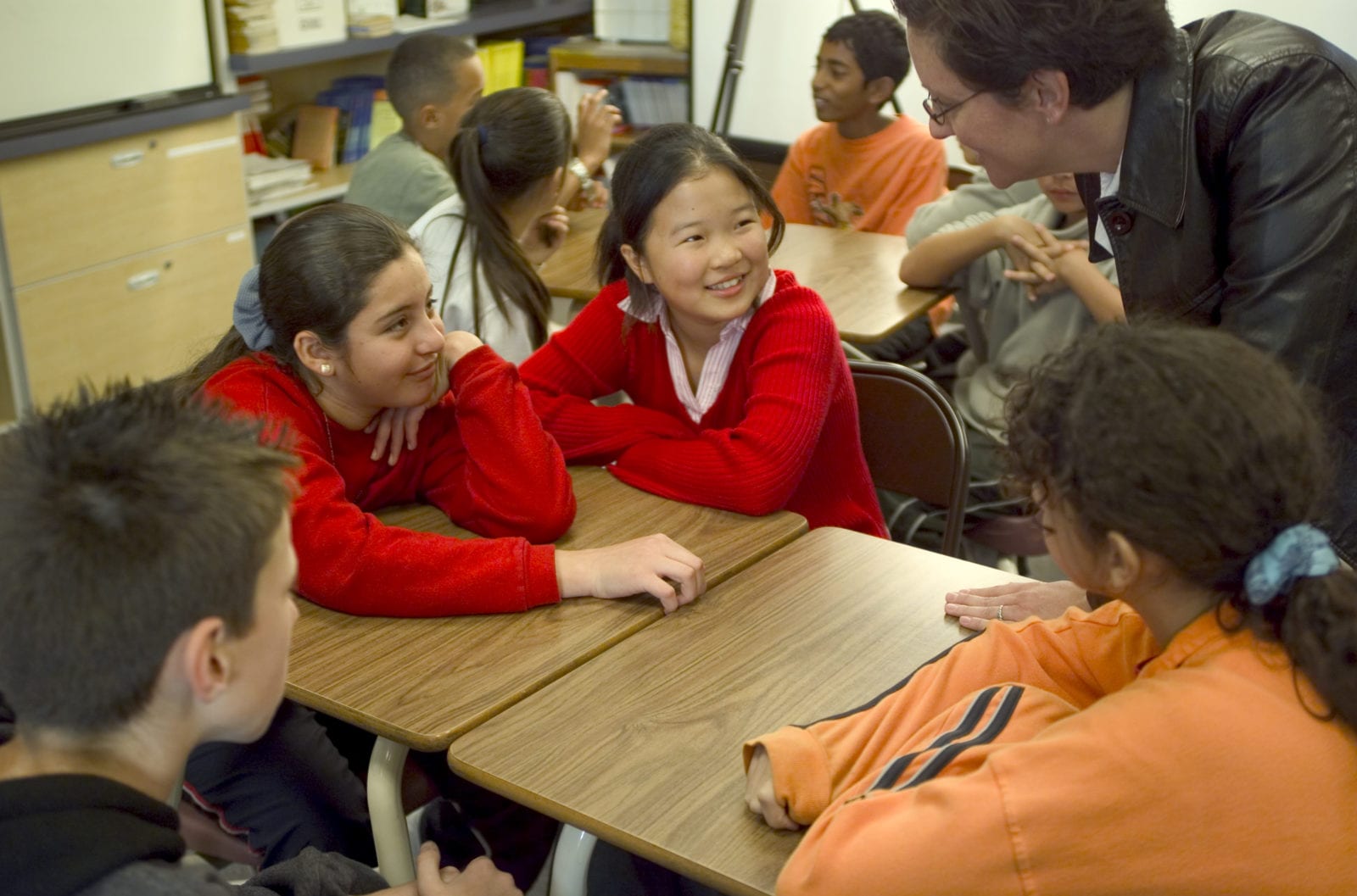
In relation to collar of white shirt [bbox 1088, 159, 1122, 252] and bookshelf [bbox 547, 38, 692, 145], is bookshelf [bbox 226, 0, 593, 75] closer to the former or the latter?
bookshelf [bbox 547, 38, 692, 145]

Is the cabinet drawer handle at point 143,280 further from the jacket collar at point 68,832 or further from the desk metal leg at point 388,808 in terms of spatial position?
the jacket collar at point 68,832

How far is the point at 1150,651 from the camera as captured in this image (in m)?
1.19

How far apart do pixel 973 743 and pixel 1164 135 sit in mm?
733

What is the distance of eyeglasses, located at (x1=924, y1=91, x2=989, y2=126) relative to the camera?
1.49 meters

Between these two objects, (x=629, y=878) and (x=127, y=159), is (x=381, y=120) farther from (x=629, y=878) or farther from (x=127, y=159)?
(x=629, y=878)

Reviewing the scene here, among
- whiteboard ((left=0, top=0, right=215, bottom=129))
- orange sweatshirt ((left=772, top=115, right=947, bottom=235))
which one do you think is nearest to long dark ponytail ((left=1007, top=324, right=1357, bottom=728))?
orange sweatshirt ((left=772, top=115, right=947, bottom=235))

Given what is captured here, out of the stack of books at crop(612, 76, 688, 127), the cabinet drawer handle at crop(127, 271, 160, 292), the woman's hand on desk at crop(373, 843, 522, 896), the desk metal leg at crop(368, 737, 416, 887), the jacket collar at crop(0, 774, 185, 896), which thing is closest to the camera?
the jacket collar at crop(0, 774, 185, 896)

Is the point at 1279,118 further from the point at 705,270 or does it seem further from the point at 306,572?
the point at 306,572

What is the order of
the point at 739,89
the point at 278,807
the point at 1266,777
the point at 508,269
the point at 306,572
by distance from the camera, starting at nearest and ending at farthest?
the point at 1266,777, the point at 306,572, the point at 278,807, the point at 508,269, the point at 739,89

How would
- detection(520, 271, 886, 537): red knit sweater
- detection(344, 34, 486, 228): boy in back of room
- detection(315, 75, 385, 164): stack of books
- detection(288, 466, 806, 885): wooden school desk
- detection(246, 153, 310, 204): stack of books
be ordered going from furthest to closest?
detection(315, 75, 385, 164): stack of books
detection(246, 153, 310, 204): stack of books
detection(344, 34, 486, 228): boy in back of room
detection(520, 271, 886, 537): red knit sweater
detection(288, 466, 806, 885): wooden school desk

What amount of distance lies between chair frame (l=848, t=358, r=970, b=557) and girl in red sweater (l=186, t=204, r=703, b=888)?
601 millimetres

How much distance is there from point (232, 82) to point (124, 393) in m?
3.42

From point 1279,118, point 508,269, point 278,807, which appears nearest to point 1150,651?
point 1279,118

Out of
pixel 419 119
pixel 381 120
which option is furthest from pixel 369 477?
pixel 381 120
